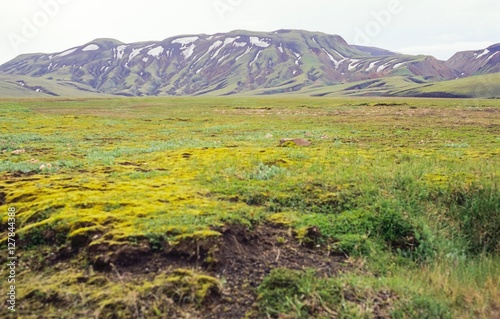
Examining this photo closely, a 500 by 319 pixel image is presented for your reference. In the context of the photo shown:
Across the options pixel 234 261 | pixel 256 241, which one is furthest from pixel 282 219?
pixel 234 261

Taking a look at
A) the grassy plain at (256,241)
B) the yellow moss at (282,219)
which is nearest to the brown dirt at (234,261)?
the grassy plain at (256,241)

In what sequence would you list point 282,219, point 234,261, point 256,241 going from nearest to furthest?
point 234,261 < point 256,241 < point 282,219

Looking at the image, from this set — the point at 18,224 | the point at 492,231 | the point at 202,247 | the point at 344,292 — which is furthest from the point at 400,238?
the point at 18,224

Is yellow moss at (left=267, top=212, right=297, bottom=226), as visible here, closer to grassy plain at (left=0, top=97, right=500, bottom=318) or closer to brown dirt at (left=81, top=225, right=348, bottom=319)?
grassy plain at (left=0, top=97, right=500, bottom=318)

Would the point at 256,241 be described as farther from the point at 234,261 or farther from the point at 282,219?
the point at 282,219

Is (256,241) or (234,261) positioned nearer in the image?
(234,261)

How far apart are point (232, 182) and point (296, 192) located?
1755 mm

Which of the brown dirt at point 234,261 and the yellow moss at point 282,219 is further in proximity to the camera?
the yellow moss at point 282,219

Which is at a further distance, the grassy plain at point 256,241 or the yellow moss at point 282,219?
the yellow moss at point 282,219

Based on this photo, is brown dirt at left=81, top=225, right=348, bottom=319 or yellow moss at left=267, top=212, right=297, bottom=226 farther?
yellow moss at left=267, top=212, right=297, bottom=226

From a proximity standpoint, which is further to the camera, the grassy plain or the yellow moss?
the yellow moss

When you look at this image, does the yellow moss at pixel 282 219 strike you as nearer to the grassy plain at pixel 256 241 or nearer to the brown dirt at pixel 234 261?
the grassy plain at pixel 256 241

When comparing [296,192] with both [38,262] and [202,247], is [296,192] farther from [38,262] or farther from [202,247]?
[38,262]

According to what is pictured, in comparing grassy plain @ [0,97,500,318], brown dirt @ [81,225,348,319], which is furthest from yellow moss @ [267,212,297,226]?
brown dirt @ [81,225,348,319]
